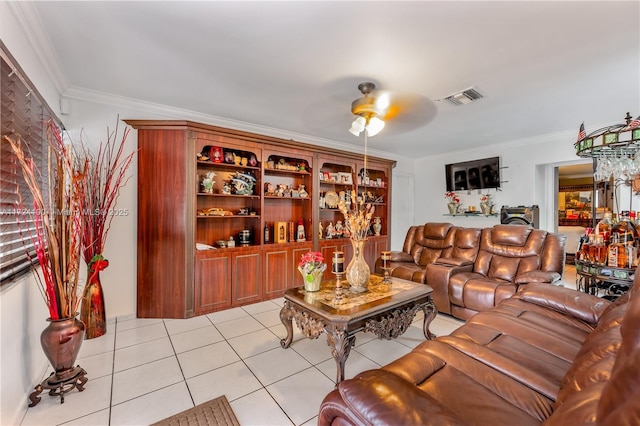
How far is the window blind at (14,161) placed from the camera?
1.56m

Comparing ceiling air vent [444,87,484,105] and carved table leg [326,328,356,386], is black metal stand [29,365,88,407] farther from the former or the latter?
ceiling air vent [444,87,484,105]

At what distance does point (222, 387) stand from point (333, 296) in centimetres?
101

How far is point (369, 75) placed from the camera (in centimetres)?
252

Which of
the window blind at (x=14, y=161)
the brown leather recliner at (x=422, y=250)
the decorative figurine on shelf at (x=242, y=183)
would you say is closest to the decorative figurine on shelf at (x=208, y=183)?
the decorative figurine on shelf at (x=242, y=183)

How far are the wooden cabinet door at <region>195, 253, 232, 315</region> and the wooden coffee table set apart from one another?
1276 mm

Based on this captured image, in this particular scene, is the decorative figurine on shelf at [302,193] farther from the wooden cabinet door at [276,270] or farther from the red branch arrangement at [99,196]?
the red branch arrangement at [99,196]

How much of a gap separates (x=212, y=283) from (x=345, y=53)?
284 centimetres

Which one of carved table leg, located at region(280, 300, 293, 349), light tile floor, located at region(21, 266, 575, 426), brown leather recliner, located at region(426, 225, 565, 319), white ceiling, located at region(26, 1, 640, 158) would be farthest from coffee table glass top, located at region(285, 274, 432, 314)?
white ceiling, located at region(26, 1, 640, 158)

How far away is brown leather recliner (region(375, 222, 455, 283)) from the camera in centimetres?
361

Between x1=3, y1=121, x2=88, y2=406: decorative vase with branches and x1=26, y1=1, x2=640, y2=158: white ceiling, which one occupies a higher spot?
x1=26, y1=1, x2=640, y2=158: white ceiling

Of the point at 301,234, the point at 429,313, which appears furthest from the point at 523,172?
the point at 301,234

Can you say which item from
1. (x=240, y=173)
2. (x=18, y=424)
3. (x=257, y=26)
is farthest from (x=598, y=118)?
(x=18, y=424)

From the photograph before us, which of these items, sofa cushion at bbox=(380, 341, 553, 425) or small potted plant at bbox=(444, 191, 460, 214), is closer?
sofa cushion at bbox=(380, 341, 553, 425)

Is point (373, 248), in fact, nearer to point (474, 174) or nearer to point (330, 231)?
point (330, 231)
